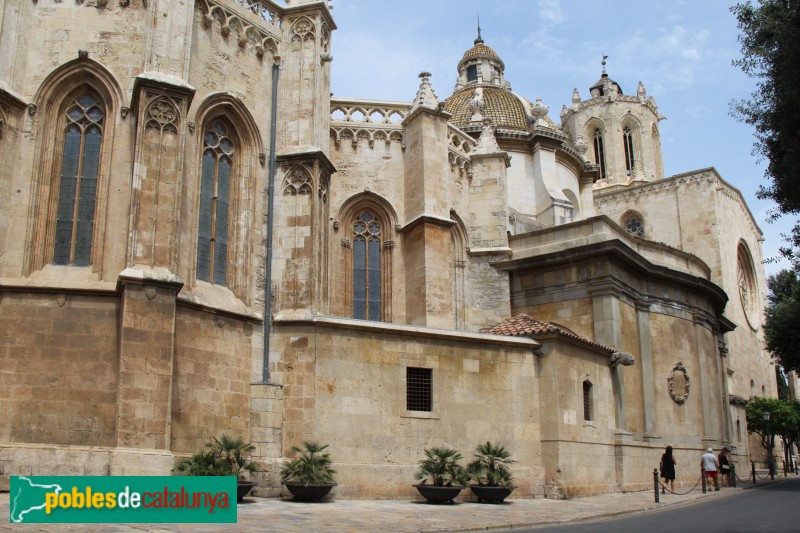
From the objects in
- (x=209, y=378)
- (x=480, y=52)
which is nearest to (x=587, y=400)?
(x=209, y=378)

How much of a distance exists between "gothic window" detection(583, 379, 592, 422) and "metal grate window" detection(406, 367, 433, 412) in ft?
16.6

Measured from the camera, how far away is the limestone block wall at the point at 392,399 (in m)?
16.5

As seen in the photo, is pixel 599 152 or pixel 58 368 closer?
pixel 58 368

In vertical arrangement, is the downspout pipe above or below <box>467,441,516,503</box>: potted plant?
above

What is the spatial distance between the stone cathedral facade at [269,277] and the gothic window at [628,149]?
36.8 metres

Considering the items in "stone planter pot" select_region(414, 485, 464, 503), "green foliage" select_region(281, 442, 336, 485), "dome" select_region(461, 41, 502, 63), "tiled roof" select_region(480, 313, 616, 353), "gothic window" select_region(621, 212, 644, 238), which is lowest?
"stone planter pot" select_region(414, 485, 464, 503)

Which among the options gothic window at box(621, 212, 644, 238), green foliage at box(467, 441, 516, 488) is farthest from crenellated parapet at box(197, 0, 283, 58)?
gothic window at box(621, 212, 644, 238)

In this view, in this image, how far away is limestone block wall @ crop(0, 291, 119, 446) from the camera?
14109 mm

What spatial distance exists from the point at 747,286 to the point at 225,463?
4930 cm

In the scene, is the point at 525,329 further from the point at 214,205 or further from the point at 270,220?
the point at 214,205

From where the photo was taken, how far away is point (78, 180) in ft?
52.3

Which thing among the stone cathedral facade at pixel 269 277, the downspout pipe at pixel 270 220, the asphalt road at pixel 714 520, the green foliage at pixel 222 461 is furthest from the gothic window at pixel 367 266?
the asphalt road at pixel 714 520

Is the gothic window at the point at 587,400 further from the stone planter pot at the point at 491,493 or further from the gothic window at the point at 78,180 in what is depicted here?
the gothic window at the point at 78,180

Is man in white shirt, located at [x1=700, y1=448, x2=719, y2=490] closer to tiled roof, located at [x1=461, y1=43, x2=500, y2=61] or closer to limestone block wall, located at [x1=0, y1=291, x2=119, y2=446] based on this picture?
limestone block wall, located at [x1=0, y1=291, x2=119, y2=446]
